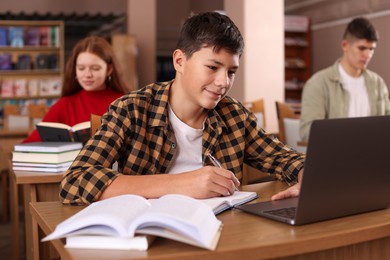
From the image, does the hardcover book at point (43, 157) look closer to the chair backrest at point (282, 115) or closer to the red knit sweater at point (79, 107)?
the red knit sweater at point (79, 107)

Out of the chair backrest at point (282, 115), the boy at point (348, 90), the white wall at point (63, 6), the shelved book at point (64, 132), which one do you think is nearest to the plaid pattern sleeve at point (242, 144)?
the shelved book at point (64, 132)

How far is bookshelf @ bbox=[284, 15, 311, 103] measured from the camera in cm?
907

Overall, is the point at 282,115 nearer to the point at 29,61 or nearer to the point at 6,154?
the point at 6,154

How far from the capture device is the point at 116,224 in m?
1.05

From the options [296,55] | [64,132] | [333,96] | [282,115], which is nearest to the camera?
[64,132]

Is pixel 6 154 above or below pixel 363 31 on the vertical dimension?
below

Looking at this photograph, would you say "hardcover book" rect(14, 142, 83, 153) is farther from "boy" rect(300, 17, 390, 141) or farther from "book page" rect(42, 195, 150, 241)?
"boy" rect(300, 17, 390, 141)

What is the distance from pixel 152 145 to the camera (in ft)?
5.78

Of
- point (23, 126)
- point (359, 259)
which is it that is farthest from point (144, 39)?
point (359, 259)

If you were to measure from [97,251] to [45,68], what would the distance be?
309 inches

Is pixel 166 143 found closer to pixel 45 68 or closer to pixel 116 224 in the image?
pixel 116 224

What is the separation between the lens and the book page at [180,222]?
3.37 ft

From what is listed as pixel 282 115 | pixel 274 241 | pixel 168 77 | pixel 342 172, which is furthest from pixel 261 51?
pixel 168 77

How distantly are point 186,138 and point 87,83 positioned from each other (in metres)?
1.72
